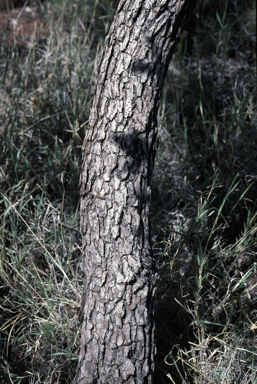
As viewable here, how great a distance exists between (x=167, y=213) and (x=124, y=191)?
913mm

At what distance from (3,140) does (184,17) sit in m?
1.48

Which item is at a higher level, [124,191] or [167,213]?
[124,191]

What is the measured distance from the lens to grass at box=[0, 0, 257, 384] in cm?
184

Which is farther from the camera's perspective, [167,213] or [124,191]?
[167,213]

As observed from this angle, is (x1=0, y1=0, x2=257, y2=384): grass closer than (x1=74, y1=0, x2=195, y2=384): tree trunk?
No

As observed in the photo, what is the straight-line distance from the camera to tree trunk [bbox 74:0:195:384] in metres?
1.40

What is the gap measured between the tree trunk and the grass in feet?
0.86

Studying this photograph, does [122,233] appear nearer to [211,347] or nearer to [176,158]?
[211,347]

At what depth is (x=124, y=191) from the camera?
1.47 m

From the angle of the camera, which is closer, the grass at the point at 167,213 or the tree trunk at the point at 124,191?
the tree trunk at the point at 124,191

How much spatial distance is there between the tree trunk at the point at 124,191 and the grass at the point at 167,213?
262mm

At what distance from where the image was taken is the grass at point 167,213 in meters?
1.84

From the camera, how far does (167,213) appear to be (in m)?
2.33

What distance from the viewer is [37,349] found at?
74.6 inches
